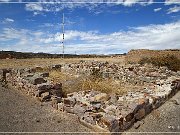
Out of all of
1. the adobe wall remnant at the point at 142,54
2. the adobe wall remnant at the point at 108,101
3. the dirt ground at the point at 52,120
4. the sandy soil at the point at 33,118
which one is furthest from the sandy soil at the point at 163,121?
the adobe wall remnant at the point at 142,54

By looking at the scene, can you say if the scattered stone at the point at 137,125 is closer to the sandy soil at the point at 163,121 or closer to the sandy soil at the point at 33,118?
the sandy soil at the point at 163,121

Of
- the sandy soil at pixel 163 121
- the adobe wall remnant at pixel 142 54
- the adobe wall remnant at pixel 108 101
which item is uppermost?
the adobe wall remnant at pixel 142 54

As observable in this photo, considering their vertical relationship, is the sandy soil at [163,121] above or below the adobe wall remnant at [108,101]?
below

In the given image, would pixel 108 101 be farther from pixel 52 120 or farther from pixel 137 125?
pixel 52 120

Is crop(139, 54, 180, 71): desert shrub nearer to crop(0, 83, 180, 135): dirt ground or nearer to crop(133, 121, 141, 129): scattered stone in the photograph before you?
crop(0, 83, 180, 135): dirt ground

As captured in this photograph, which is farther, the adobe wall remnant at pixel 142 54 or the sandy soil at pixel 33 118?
the adobe wall remnant at pixel 142 54

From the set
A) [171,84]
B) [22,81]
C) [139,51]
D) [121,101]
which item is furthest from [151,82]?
[139,51]

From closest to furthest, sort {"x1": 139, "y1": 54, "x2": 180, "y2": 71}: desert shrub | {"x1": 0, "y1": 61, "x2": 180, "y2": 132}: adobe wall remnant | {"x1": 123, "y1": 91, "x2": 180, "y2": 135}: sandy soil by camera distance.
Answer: {"x1": 0, "y1": 61, "x2": 180, "y2": 132}: adobe wall remnant < {"x1": 123, "y1": 91, "x2": 180, "y2": 135}: sandy soil < {"x1": 139, "y1": 54, "x2": 180, "y2": 71}: desert shrub

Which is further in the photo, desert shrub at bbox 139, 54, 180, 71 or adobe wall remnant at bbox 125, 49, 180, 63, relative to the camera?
adobe wall remnant at bbox 125, 49, 180, 63

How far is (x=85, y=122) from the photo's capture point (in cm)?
665

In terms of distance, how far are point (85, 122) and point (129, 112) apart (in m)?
1.22

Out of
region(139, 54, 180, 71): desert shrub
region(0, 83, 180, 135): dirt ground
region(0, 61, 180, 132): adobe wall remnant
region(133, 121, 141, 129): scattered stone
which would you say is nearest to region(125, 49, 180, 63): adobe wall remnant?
region(139, 54, 180, 71): desert shrub

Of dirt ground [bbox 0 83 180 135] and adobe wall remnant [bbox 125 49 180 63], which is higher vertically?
adobe wall remnant [bbox 125 49 180 63]

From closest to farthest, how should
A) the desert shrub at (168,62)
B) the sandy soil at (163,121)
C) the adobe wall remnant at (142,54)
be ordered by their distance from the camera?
the sandy soil at (163,121)
the desert shrub at (168,62)
the adobe wall remnant at (142,54)
